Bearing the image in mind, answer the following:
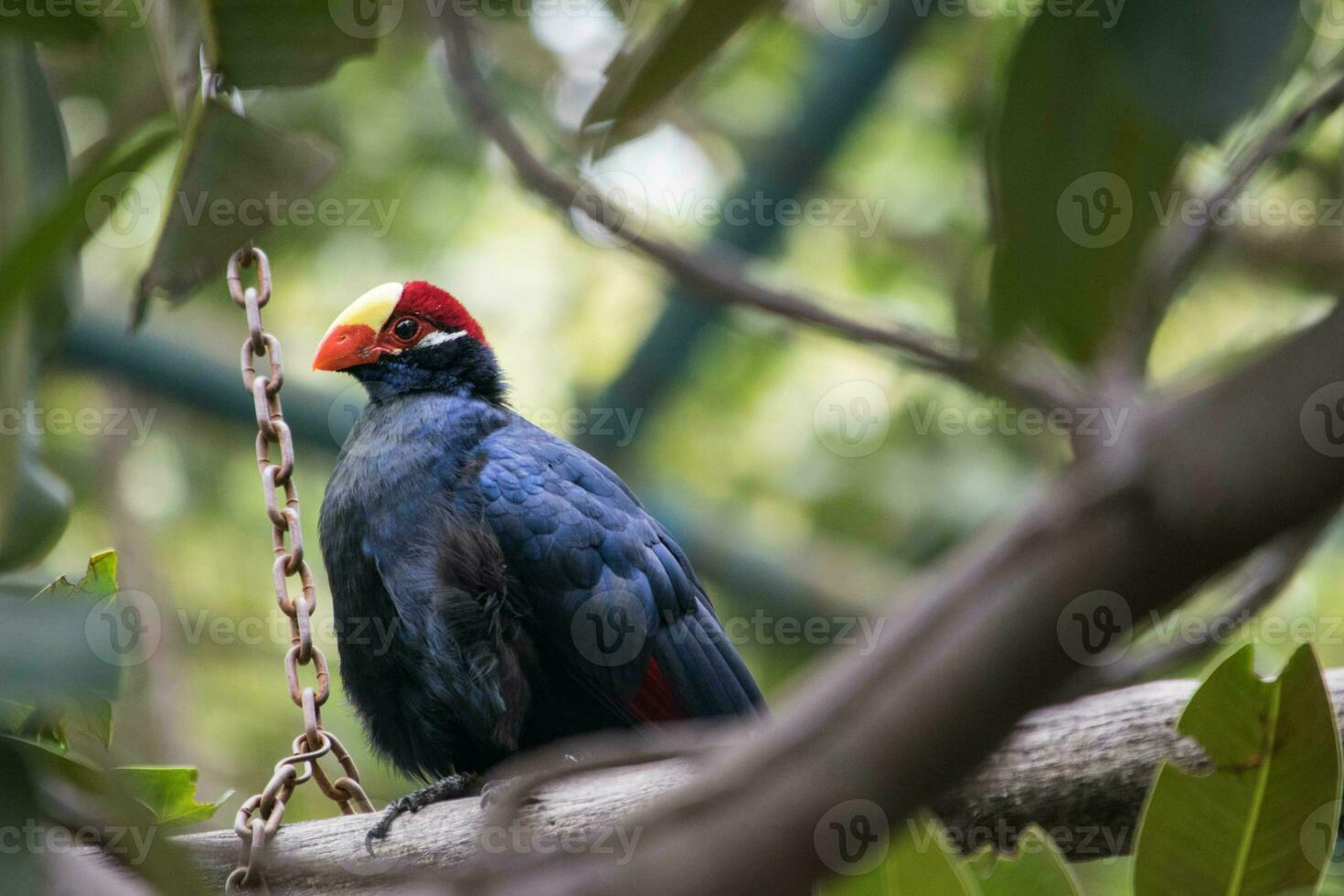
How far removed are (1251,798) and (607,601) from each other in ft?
4.30

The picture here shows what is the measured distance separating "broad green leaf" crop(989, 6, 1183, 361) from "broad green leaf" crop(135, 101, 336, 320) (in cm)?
82

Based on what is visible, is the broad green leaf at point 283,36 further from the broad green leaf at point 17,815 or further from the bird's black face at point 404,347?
the bird's black face at point 404,347

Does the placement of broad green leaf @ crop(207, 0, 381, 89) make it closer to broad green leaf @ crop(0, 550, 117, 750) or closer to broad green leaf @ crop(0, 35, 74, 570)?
broad green leaf @ crop(0, 35, 74, 570)

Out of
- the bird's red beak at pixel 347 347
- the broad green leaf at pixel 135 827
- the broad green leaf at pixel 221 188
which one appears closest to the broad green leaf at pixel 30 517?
the broad green leaf at pixel 135 827

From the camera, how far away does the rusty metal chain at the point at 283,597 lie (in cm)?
187

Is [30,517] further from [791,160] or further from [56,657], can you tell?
[791,160]

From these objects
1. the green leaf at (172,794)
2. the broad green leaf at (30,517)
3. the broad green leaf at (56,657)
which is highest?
the broad green leaf at (56,657)

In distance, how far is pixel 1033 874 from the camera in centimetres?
127

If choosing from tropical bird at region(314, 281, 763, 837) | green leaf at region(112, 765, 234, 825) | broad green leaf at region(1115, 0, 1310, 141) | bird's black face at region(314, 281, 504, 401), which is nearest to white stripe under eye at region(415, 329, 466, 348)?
bird's black face at region(314, 281, 504, 401)

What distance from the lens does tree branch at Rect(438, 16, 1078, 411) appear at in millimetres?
831

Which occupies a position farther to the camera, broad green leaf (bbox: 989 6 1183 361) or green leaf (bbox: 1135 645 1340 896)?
green leaf (bbox: 1135 645 1340 896)

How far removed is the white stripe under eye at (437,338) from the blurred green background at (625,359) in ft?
3.77

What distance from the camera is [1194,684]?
171 centimetres

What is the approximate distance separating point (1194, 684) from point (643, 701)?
0.98 meters
